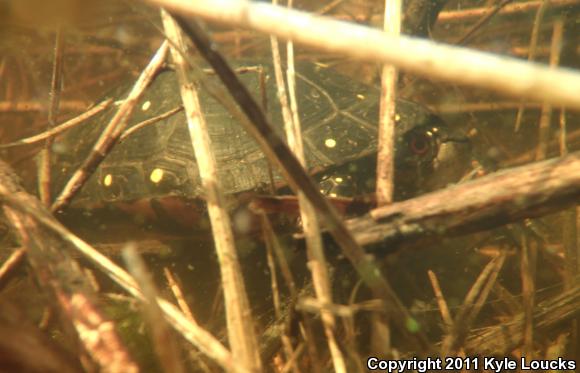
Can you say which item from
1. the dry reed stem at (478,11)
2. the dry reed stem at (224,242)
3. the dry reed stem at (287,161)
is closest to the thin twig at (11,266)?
the dry reed stem at (224,242)

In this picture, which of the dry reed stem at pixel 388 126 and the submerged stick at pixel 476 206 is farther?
the dry reed stem at pixel 388 126

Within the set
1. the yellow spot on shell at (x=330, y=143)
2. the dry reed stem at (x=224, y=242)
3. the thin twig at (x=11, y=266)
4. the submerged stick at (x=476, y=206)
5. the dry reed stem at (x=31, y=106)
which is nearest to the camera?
the dry reed stem at (x=224, y=242)

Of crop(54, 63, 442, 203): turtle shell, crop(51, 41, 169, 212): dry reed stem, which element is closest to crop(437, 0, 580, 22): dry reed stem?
crop(54, 63, 442, 203): turtle shell

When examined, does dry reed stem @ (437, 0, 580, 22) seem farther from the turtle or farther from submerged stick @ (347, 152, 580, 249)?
submerged stick @ (347, 152, 580, 249)

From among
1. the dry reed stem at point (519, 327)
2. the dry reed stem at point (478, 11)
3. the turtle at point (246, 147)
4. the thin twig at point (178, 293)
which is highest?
the dry reed stem at point (478, 11)

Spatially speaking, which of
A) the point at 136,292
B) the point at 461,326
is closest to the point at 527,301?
the point at 461,326

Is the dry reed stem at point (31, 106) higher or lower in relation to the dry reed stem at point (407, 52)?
lower

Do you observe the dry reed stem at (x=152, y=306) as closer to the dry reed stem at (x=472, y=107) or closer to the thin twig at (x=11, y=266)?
the thin twig at (x=11, y=266)

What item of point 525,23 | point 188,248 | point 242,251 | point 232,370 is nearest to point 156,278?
point 188,248

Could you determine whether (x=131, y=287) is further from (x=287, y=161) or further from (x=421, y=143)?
(x=421, y=143)
